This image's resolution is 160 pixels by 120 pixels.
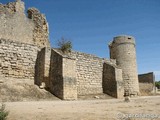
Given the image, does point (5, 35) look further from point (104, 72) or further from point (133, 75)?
point (133, 75)

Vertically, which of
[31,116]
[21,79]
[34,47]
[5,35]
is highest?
[5,35]

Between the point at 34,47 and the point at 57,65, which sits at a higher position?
the point at 34,47

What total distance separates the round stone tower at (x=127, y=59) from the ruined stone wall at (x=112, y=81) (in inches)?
94.5

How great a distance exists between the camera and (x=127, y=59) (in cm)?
2002

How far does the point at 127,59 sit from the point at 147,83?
9.24 meters

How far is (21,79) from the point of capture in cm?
1237

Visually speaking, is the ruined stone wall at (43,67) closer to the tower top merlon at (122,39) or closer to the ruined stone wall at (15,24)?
the ruined stone wall at (15,24)

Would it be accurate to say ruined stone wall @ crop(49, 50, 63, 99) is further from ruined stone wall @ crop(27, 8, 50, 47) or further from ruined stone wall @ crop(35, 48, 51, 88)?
ruined stone wall @ crop(27, 8, 50, 47)

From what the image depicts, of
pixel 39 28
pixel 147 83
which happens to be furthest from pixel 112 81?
pixel 147 83

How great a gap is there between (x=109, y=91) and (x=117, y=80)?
1.05 metres

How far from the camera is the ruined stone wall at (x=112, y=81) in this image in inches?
665

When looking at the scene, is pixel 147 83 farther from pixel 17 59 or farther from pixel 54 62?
pixel 17 59

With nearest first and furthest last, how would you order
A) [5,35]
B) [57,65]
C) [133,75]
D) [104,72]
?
[57,65]
[5,35]
[104,72]
[133,75]

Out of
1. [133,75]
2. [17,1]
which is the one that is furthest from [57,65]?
[133,75]
